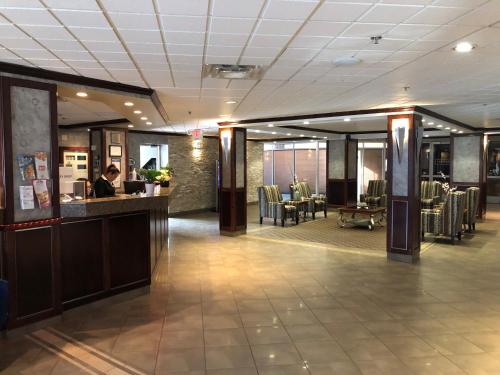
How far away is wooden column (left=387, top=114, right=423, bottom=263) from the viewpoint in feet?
Answer: 22.4

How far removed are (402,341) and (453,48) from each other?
2701 millimetres

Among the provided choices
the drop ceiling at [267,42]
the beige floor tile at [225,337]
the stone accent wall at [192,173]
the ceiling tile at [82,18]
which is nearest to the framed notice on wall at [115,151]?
the stone accent wall at [192,173]

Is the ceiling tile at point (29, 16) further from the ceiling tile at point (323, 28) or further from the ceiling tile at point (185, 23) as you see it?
the ceiling tile at point (323, 28)

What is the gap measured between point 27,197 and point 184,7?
8.35ft

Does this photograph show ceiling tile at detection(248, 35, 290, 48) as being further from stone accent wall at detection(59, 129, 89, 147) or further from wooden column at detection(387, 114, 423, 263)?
stone accent wall at detection(59, 129, 89, 147)

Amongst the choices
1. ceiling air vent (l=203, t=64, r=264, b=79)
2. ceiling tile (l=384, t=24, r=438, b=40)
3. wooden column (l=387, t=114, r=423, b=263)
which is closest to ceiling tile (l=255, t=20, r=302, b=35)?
ceiling tile (l=384, t=24, r=438, b=40)

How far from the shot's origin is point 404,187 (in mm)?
6918

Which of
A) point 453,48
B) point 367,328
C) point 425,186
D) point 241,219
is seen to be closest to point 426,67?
point 453,48

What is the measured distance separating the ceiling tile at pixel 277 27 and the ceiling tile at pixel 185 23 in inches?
16.8

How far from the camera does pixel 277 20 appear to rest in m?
2.93

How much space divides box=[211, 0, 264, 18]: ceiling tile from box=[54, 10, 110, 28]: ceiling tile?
2.69 feet

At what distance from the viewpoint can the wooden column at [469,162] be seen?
38.7 feet

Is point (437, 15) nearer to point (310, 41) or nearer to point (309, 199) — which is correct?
point (310, 41)

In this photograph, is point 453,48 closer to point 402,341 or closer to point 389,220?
point 402,341
